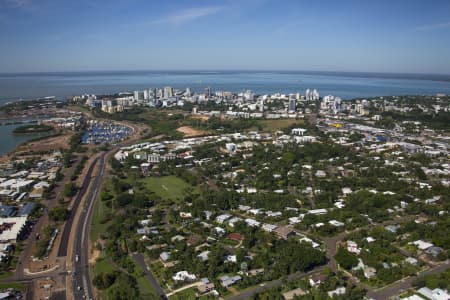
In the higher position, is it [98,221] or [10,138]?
[10,138]

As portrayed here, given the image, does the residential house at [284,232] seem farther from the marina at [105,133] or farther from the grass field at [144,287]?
the marina at [105,133]

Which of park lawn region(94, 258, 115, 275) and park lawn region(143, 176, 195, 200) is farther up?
park lawn region(143, 176, 195, 200)

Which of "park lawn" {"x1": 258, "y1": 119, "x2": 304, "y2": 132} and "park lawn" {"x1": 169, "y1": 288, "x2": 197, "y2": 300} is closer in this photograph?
"park lawn" {"x1": 169, "y1": 288, "x2": 197, "y2": 300}

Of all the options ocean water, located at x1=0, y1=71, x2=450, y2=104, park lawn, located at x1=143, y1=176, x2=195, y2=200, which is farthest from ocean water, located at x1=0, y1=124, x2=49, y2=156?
ocean water, located at x1=0, y1=71, x2=450, y2=104

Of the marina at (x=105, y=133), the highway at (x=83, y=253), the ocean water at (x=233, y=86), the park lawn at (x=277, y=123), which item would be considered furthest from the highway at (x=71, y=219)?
the ocean water at (x=233, y=86)

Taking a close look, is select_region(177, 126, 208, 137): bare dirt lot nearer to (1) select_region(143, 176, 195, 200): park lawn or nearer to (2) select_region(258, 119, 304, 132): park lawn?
(2) select_region(258, 119, 304, 132): park lawn

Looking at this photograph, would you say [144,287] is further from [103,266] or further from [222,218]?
[222,218]

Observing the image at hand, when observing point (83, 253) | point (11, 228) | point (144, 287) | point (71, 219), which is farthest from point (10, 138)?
point (144, 287)
